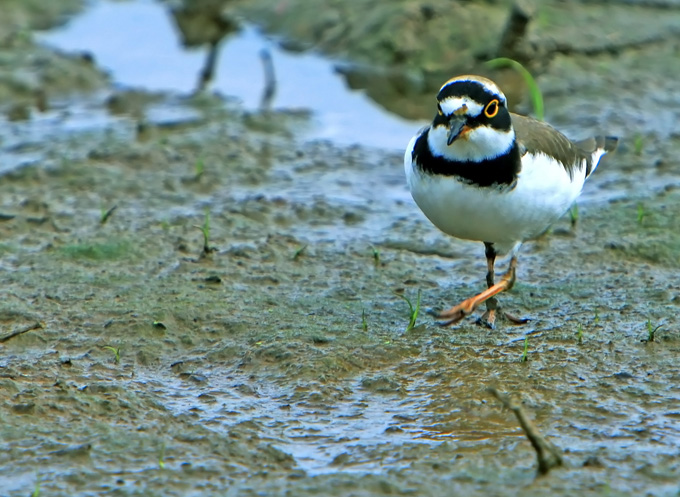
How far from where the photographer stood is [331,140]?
892cm

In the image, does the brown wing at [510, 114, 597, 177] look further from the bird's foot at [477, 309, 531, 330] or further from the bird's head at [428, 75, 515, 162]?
the bird's foot at [477, 309, 531, 330]

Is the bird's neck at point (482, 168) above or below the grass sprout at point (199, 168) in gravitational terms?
→ above

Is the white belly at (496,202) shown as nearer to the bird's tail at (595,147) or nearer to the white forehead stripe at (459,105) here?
the white forehead stripe at (459,105)

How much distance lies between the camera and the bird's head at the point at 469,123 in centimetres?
510

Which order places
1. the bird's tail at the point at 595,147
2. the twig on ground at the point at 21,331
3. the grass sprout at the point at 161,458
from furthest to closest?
the bird's tail at the point at 595,147, the twig on ground at the point at 21,331, the grass sprout at the point at 161,458

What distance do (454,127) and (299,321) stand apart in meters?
1.44

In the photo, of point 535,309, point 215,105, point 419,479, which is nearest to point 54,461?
point 419,479

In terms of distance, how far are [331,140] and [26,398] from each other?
4635 millimetres

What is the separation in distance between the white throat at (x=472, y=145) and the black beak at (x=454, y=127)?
0.05m

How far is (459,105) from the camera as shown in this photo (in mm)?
5090

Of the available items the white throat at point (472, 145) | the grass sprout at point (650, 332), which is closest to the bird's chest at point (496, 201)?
the white throat at point (472, 145)

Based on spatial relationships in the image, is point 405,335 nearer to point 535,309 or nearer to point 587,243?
point 535,309

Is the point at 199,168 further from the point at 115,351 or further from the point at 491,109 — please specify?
the point at 491,109

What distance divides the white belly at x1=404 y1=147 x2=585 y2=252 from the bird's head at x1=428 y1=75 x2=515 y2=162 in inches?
6.0
